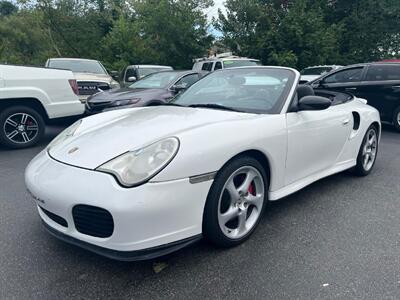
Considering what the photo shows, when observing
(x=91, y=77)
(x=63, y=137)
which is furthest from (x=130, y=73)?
(x=63, y=137)

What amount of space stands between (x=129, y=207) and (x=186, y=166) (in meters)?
0.43

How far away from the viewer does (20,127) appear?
580 cm

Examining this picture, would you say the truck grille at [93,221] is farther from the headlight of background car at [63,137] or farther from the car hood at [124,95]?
the car hood at [124,95]

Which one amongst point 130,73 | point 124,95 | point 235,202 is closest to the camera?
point 235,202

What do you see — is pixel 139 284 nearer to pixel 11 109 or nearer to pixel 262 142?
pixel 262 142

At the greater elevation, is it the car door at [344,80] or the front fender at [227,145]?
the front fender at [227,145]

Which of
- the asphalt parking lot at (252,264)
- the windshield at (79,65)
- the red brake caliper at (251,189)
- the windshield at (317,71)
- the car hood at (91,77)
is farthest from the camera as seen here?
the windshield at (317,71)

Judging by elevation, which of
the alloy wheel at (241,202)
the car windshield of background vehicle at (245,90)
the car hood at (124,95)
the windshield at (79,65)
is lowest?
the alloy wheel at (241,202)

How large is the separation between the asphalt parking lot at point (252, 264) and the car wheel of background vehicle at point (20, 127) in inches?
110

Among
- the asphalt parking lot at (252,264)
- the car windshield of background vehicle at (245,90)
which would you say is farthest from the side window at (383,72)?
the car windshield of background vehicle at (245,90)

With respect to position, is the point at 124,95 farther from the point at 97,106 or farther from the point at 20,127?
the point at 20,127

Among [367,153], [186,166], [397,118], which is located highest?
[186,166]

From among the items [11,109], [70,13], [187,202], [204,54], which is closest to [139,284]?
[187,202]

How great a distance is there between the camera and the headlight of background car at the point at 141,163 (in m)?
2.06
